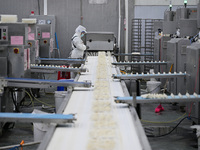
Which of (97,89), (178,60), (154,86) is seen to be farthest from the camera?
(154,86)

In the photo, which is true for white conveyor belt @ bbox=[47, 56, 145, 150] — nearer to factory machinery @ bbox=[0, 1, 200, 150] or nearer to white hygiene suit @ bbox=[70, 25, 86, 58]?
factory machinery @ bbox=[0, 1, 200, 150]

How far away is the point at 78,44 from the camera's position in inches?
361

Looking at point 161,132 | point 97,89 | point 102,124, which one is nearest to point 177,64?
point 161,132

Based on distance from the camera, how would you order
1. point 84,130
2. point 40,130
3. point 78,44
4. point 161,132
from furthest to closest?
point 78,44
point 161,132
point 40,130
point 84,130

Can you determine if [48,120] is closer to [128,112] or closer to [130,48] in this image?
[128,112]

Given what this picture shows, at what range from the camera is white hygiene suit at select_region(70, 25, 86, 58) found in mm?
9187

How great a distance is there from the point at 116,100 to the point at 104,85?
0.93 metres

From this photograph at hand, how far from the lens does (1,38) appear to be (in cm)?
554

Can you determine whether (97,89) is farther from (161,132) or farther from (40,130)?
(161,132)

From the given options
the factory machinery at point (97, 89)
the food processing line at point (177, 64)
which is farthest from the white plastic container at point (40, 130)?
the food processing line at point (177, 64)

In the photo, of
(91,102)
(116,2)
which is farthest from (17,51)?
(116,2)

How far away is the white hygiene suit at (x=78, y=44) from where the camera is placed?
9.19 m

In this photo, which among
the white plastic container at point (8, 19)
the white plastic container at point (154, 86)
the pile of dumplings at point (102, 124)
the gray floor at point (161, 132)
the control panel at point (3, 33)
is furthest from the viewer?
the white plastic container at point (154, 86)

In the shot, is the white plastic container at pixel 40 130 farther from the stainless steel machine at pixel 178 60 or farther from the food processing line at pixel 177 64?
the stainless steel machine at pixel 178 60
